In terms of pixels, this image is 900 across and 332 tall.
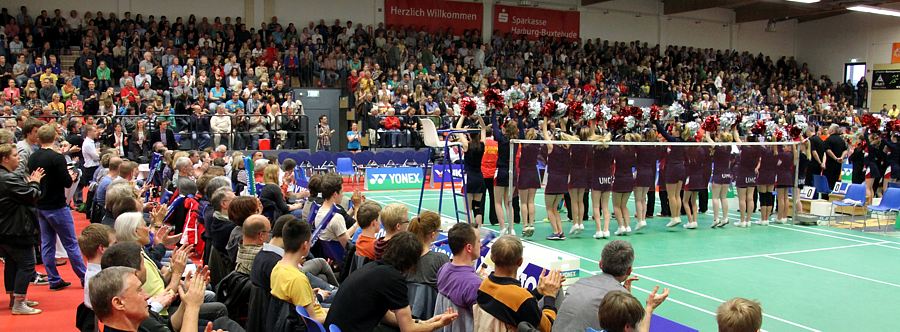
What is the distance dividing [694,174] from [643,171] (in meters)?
1.31

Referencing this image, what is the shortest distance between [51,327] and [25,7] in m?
20.9

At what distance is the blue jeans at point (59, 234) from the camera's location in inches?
304

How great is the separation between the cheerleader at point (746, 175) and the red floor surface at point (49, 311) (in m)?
A: 11.0

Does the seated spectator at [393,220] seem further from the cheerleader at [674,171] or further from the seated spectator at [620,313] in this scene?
the cheerleader at [674,171]

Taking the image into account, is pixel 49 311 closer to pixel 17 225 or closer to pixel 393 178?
pixel 17 225

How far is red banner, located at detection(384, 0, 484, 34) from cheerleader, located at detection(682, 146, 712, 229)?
1985 cm

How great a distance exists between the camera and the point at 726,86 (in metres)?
37.2

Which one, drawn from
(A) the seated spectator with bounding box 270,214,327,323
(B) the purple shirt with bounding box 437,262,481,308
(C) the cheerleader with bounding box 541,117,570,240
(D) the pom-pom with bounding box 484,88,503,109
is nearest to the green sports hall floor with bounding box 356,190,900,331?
(C) the cheerleader with bounding box 541,117,570,240

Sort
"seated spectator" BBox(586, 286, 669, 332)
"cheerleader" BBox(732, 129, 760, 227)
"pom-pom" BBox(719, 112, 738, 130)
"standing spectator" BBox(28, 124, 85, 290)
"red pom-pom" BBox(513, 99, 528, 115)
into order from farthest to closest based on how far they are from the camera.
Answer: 1. "pom-pom" BBox(719, 112, 738, 130)
2. "cheerleader" BBox(732, 129, 760, 227)
3. "red pom-pom" BBox(513, 99, 528, 115)
4. "standing spectator" BBox(28, 124, 85, 290)
5. "seated spectator" BBox(586, 286, 669, 332)

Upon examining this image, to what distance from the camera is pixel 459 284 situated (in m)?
4.75

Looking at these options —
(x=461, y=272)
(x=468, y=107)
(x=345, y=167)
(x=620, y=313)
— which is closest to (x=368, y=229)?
(x=461, y=272)

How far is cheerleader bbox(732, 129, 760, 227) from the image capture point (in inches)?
547

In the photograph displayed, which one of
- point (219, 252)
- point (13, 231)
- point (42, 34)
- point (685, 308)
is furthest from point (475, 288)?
point (42, 34)

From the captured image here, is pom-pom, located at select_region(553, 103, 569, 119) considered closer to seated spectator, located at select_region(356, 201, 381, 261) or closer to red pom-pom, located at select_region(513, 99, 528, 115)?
red pom-pom, located at select_region(513, 99, 528, 115)
